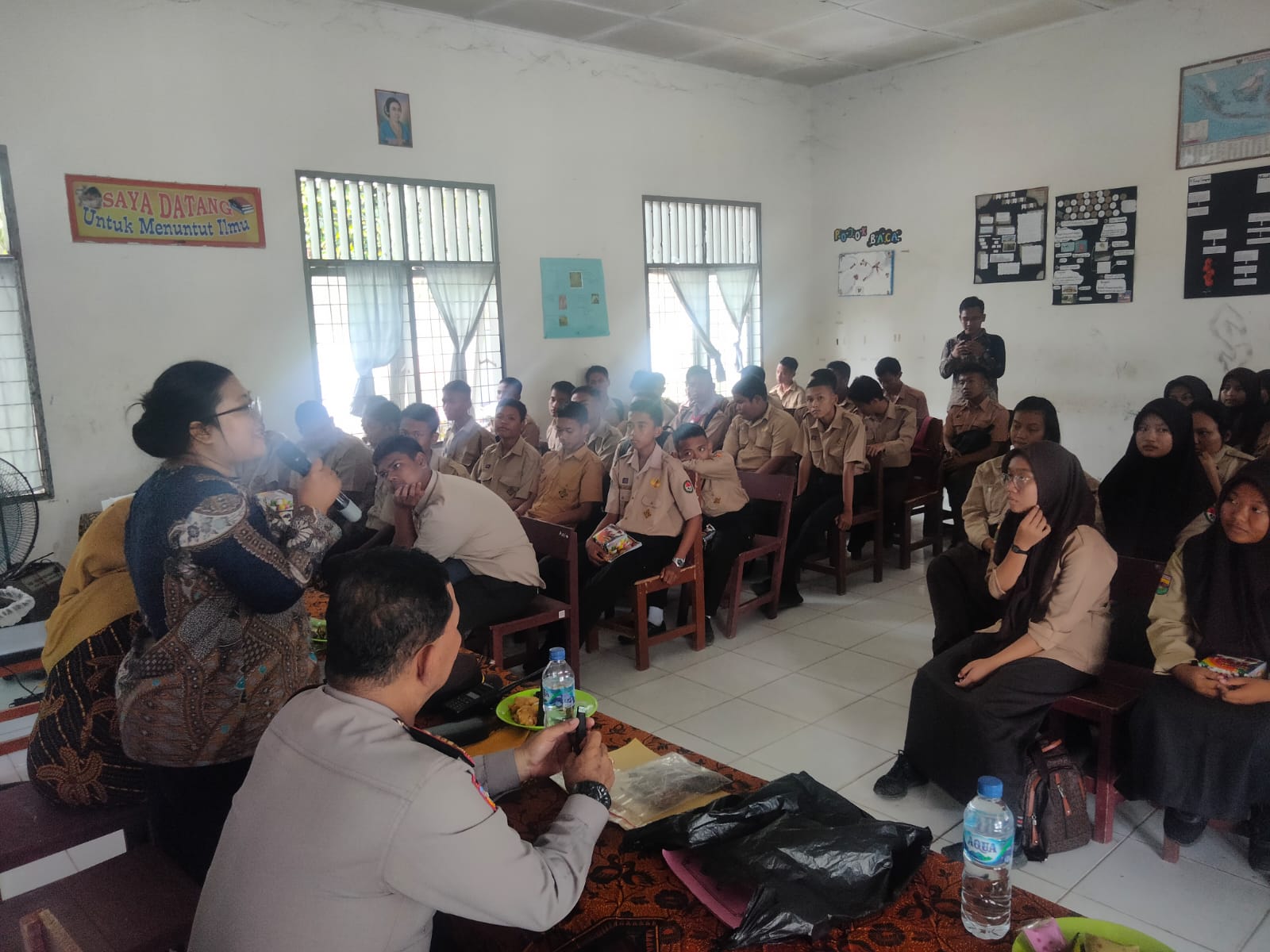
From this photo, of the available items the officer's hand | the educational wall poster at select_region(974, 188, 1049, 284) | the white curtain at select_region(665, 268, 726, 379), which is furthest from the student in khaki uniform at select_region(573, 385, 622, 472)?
the officer's hand

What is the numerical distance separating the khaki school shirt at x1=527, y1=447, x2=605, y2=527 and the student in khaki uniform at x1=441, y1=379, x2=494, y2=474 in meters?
1.04

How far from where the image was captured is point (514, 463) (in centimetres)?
490

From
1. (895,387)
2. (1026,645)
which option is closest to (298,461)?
(1026,645)

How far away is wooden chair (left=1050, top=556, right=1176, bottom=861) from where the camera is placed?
8.25 ft

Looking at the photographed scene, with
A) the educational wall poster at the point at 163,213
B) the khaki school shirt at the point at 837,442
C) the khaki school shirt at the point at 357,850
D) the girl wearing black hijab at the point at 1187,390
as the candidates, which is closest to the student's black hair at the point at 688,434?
the khaki school shirt at the point at 837,442

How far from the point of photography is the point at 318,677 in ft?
6.56

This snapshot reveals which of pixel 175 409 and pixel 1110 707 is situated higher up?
pixel 175 409

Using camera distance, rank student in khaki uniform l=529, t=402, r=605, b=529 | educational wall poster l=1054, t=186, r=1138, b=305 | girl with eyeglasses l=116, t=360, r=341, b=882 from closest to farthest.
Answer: girl with eyeglasses l=116, t=360, r=341, b=882 → student in khaki uniform l=529, t=402, r=605, b=529 → educational wall poster l=1054, t=186, r=1138, b=305

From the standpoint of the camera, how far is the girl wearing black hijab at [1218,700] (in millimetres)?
2285

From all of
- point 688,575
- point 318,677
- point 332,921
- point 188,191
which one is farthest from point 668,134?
point 332,921

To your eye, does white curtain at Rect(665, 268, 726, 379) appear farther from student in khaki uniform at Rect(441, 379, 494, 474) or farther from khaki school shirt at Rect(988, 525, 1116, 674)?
khaki school shirt at Rect(988, 525, 1116, 674)

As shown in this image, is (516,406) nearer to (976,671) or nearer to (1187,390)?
(976,671)

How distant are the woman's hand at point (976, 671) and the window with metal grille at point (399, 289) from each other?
14.1 feet

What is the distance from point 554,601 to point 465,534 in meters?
0.50
